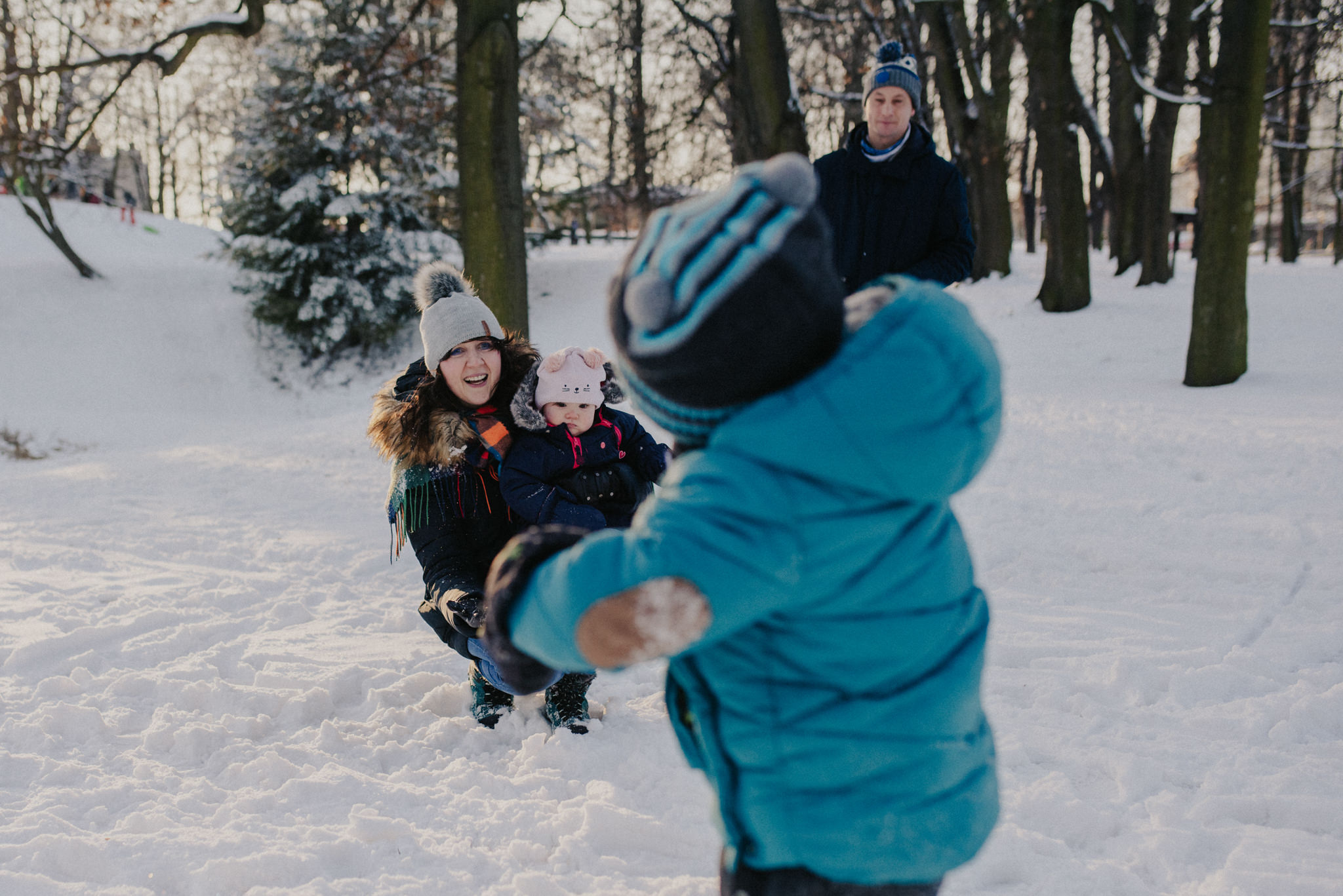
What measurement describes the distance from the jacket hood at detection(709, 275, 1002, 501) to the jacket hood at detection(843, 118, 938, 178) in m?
3.23

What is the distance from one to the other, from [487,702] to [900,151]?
114 inches

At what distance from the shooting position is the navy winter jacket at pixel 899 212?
4141 millimetres

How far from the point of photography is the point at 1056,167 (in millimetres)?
13672

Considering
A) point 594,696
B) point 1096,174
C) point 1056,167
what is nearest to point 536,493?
point 594,696

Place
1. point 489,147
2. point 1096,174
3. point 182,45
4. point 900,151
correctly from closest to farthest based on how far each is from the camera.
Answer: point 900,151 → point 489,147 → point 182,45 → point 1096,174

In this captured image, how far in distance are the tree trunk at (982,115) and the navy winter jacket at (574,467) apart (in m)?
14.3

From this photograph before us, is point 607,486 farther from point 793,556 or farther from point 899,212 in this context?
point 793,556

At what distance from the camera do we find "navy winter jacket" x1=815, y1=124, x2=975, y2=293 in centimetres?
414

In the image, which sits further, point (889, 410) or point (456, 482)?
point (456, 482)

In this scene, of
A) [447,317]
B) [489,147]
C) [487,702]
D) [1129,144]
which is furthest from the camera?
[1129,144]

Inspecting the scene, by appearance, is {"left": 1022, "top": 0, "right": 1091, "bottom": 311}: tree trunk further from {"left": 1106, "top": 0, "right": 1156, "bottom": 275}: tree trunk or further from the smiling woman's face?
the smiling woman's face

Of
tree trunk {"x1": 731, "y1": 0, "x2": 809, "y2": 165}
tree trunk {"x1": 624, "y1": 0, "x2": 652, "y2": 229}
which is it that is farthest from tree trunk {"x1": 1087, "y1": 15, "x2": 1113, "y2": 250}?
tree trunk {"x1": 731, "y1": 0, "x2": 809, "y2": 165}

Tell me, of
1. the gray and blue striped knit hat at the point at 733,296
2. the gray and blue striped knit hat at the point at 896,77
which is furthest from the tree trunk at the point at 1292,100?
the gray and blue striped knit hat at the point at 733,296

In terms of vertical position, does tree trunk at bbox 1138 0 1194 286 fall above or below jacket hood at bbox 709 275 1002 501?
above
